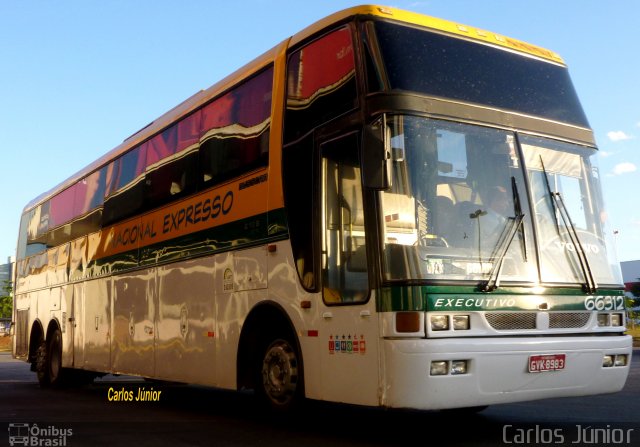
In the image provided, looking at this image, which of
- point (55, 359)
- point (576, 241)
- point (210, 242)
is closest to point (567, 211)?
point (576, 241)

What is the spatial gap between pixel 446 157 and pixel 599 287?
2.04 meters

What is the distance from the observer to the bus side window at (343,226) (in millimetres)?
6957

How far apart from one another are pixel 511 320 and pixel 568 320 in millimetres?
734

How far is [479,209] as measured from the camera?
6.98 metres

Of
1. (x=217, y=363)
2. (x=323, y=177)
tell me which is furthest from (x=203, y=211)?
(x=323, y=177)

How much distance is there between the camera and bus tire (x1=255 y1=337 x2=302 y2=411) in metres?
7.76

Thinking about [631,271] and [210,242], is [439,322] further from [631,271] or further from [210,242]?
[631,271]

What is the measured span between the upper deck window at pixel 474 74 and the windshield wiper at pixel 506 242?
924mm

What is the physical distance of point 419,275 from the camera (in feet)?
21.3

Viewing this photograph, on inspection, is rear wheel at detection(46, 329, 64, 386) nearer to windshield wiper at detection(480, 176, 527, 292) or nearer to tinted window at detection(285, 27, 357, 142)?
tinted window at detection(285, 27, 357, 142)

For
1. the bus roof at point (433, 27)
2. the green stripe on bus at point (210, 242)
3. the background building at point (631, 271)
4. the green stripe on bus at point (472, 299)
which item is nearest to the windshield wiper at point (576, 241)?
the green stripe on bus at point (472, 299)

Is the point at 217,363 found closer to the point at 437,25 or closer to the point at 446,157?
the point at 446,157

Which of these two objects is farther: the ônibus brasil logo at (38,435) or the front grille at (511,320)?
the ônibus brasil logo at (38,435)

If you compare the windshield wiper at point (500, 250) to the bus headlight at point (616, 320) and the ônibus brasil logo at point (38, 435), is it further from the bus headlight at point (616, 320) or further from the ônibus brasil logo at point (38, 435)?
the ônibus brasil logo at point (38, 435)
